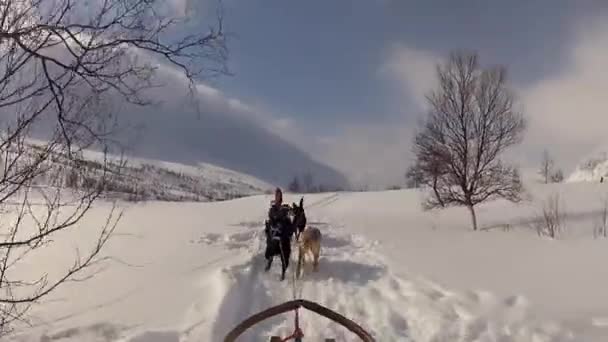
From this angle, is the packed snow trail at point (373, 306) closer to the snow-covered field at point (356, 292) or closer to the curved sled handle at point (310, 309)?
the snow-covered field at point (356, 292)

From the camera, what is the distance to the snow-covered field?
6.26m

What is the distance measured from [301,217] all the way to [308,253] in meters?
0.88

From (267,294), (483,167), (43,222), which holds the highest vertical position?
(483,167)

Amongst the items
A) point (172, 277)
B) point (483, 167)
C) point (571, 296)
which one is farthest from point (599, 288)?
point (483, 167)

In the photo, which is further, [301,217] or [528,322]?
[301,217]

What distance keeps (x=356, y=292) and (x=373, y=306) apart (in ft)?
2.89

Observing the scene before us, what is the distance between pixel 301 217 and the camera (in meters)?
11.0

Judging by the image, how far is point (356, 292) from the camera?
859cm

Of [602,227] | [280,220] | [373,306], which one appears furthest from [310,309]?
[602,227]

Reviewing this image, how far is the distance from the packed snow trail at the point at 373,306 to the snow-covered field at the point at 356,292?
2 cm

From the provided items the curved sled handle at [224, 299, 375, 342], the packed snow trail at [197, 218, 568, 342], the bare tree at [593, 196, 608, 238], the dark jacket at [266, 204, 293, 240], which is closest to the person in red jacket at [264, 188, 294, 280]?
the dark jacket at [266, 204, 293, 240]

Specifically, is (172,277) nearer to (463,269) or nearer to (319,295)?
(319,295)

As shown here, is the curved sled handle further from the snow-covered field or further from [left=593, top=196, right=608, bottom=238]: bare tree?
[left=593, top=196, right=608, bottom=238]: bare tree

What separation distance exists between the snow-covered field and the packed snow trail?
0.02 meters
